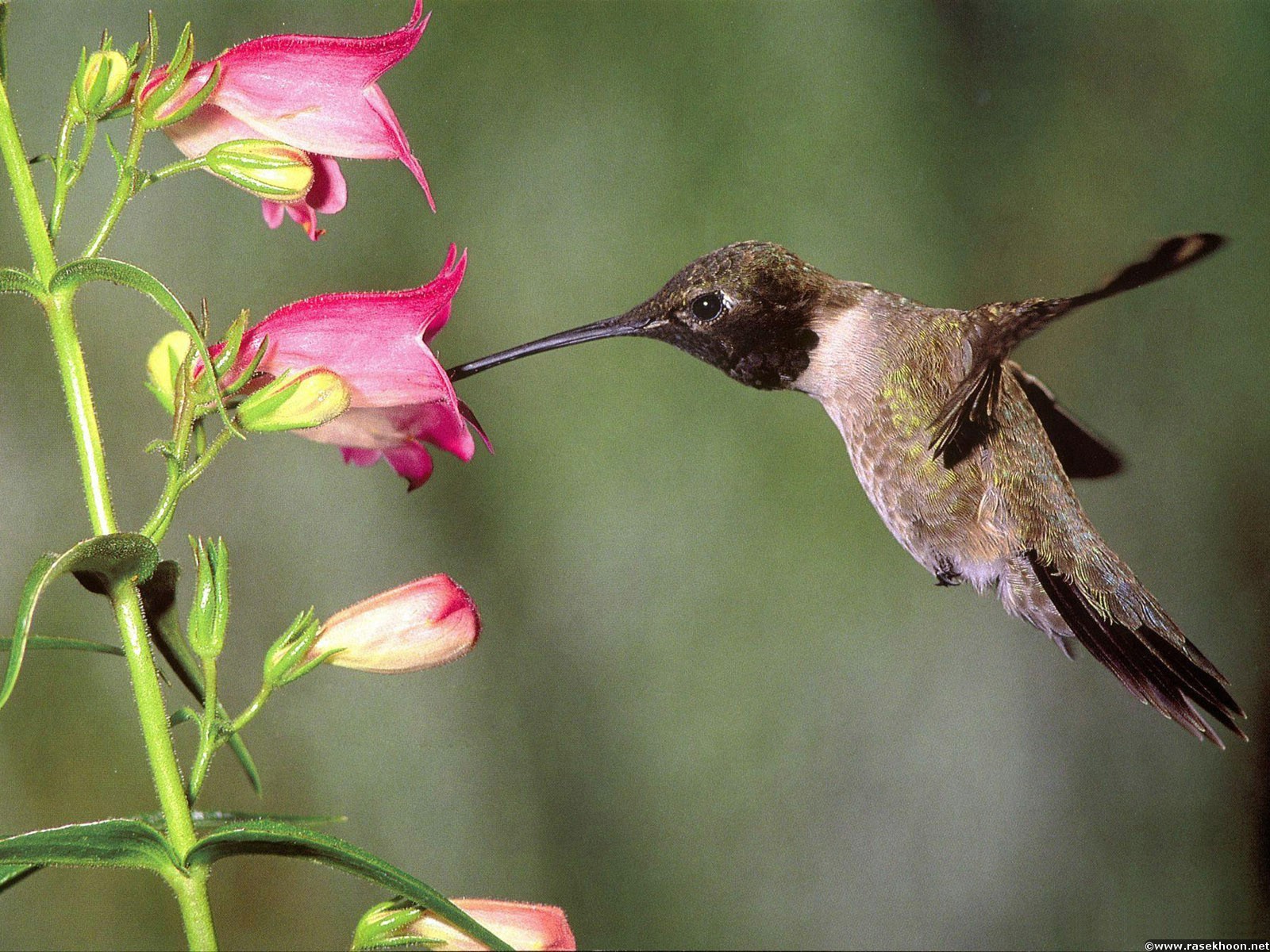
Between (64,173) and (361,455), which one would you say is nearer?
(64,173)

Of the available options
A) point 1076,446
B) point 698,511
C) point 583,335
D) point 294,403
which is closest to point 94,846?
point 294,403

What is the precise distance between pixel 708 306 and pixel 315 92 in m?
0.19

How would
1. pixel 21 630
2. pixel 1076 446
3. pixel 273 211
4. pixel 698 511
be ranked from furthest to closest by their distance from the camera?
pixel 698 511 < pixel 1076 446 < pixel 273 211 < pixel 21 630

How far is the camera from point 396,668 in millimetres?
480

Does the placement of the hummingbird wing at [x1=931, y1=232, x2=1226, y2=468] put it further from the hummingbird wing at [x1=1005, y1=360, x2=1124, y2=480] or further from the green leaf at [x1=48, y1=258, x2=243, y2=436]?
the green leaf at [x1=48, y1=258, x2=243, y2=436]

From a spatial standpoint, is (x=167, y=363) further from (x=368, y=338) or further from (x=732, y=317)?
(x=732, y=317)

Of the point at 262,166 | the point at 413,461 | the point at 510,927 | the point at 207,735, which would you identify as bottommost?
the point at 510,927

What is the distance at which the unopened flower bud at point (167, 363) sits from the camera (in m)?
0.46

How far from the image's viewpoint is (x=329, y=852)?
38 cm

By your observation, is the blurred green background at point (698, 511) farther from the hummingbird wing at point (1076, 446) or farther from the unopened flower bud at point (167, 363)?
the unopened flower bud at point (167, 363)

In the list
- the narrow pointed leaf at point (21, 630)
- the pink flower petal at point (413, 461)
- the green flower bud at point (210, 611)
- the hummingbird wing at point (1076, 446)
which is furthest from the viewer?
the hummingbird wing at point (1076, 446)

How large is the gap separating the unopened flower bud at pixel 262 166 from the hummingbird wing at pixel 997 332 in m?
0.28

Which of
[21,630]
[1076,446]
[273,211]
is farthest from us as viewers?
[1076,446]

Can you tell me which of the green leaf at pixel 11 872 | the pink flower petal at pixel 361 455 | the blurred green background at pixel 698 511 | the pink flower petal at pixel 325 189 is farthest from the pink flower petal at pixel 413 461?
the blurred green background at pixel 698 511
